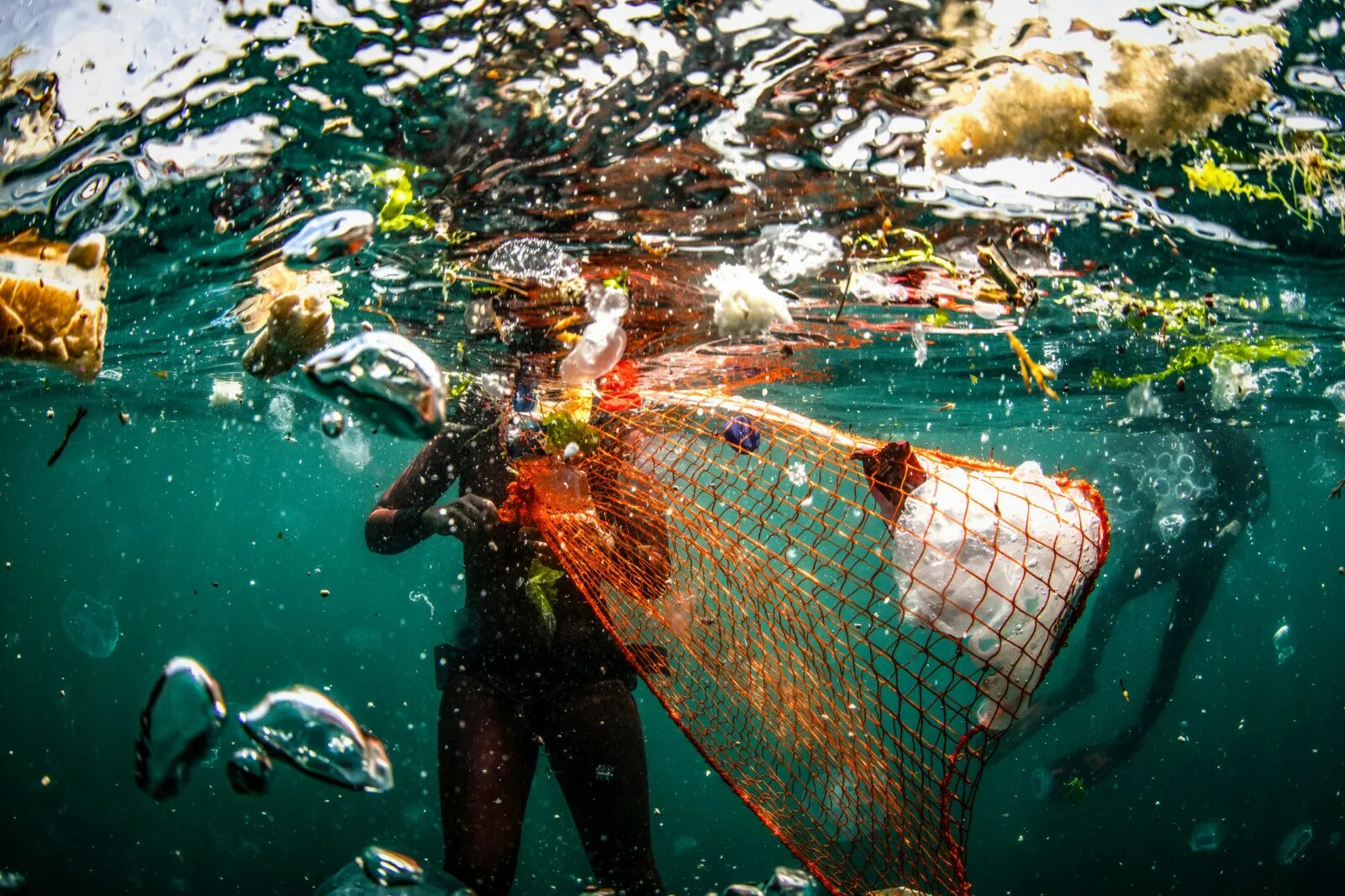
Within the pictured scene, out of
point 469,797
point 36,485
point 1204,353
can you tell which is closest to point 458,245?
point 469,797

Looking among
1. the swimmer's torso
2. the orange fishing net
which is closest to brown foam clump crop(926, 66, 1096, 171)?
the orange fishing net

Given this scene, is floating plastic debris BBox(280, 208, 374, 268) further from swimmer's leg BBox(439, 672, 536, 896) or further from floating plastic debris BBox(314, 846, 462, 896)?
floating plastic debris BBox(314, 846, 462, 896)

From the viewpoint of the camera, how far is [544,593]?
508cm

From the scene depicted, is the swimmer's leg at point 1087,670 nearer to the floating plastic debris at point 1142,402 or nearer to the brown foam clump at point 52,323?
the floating plastic debris at point 1142,402

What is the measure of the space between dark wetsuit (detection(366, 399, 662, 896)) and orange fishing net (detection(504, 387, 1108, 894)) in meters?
0.50

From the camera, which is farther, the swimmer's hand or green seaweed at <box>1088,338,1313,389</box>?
green seaweed at <box>1088,338,1313,389</box>

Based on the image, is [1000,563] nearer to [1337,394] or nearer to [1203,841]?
[1337,394]

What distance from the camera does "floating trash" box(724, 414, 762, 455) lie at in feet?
13.2

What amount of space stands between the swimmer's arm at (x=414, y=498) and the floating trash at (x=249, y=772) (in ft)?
5.51

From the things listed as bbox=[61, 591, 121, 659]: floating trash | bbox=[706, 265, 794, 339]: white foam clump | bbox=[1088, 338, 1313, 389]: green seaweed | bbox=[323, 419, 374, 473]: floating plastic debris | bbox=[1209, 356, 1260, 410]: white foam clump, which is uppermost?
bbox=[706, 265, 794, 339]: white foam clump

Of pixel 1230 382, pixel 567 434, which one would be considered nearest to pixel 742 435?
pixel 567 434

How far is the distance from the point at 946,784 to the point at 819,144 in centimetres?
449

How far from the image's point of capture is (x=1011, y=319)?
10414mm

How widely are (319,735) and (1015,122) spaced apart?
20.0 feet
